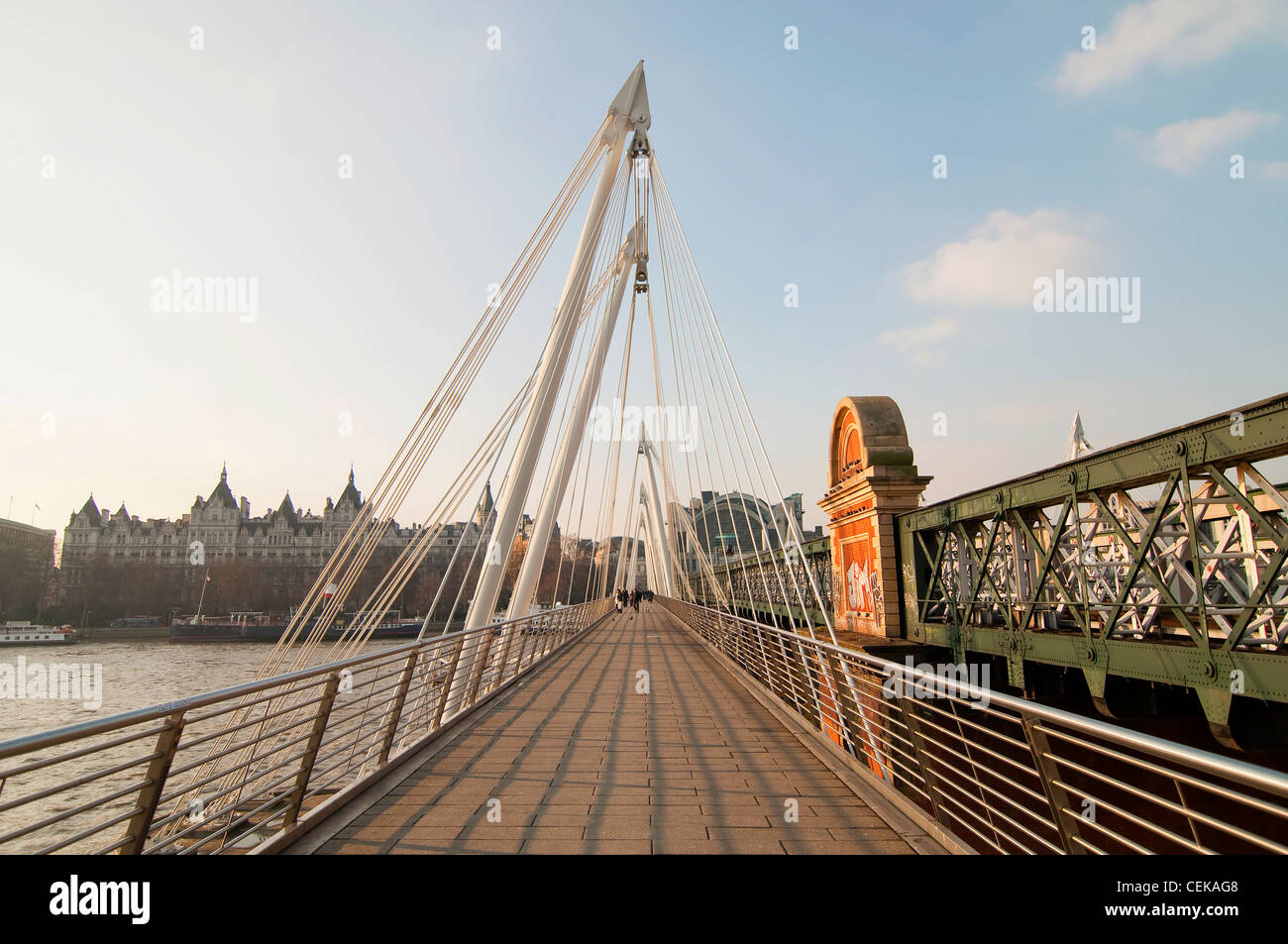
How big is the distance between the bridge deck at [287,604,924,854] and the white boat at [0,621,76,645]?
51.8 metres

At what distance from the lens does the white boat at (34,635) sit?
142 feet

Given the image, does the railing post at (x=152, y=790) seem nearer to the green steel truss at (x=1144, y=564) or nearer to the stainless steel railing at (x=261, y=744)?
the stainless steel railing at (x=261, y=744)

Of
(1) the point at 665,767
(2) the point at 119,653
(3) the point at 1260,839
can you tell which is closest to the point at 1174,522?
(1) the point at 665,767

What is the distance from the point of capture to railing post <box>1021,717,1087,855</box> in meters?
3.00

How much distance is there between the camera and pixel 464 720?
761cm

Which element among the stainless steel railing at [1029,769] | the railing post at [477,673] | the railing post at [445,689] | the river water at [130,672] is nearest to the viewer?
the stainless steel railing at [1029,769]

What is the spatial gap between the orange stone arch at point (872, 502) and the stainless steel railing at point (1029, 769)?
1.86 metres

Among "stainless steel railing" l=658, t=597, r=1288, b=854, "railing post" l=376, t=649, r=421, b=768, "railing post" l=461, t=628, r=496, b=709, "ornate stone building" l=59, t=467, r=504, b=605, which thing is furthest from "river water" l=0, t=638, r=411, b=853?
"ornate stone building" l=59, t=467, r=504, b=605

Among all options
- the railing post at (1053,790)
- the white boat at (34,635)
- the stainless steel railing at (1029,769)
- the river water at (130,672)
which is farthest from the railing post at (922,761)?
the white boat at (34,635)

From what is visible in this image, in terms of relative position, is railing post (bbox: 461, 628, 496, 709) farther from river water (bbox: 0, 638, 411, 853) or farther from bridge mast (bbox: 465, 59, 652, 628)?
river water (bbox: 0, 638, 411, 853)
